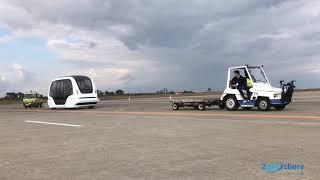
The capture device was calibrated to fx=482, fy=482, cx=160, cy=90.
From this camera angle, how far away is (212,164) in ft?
28.1

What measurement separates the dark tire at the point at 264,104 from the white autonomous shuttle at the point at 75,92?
15.1 m

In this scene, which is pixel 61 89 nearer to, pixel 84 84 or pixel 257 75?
pixel 84 84

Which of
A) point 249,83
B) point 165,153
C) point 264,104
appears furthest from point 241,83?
point 165,153

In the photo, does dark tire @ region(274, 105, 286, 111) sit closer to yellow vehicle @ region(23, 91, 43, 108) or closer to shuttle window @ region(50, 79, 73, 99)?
shuttle window @ region(50, 79, 73, 99)

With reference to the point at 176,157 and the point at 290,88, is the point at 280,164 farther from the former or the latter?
the point at 290,88

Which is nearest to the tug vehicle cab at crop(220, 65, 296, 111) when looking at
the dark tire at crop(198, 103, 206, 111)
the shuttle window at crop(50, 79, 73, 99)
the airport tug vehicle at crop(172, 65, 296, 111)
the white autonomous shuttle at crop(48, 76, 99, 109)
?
the airport tug vehicle at crop(172, 65, 296, 111)

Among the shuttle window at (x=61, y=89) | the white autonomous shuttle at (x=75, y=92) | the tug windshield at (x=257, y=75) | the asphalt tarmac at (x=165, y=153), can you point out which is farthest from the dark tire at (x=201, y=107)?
the asphalt tarmac at (x=165, y=153)

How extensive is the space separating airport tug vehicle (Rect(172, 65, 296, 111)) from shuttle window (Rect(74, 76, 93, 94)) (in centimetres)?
1249

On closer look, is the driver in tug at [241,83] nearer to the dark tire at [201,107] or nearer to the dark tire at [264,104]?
the dark tire at [264,104]

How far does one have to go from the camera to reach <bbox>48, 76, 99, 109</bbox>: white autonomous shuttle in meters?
35.5

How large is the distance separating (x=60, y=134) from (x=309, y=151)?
8080mm

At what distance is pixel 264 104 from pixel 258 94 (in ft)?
1.98

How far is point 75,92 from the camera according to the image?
3550 cm

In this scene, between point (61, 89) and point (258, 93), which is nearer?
Result: point (258, 93)
